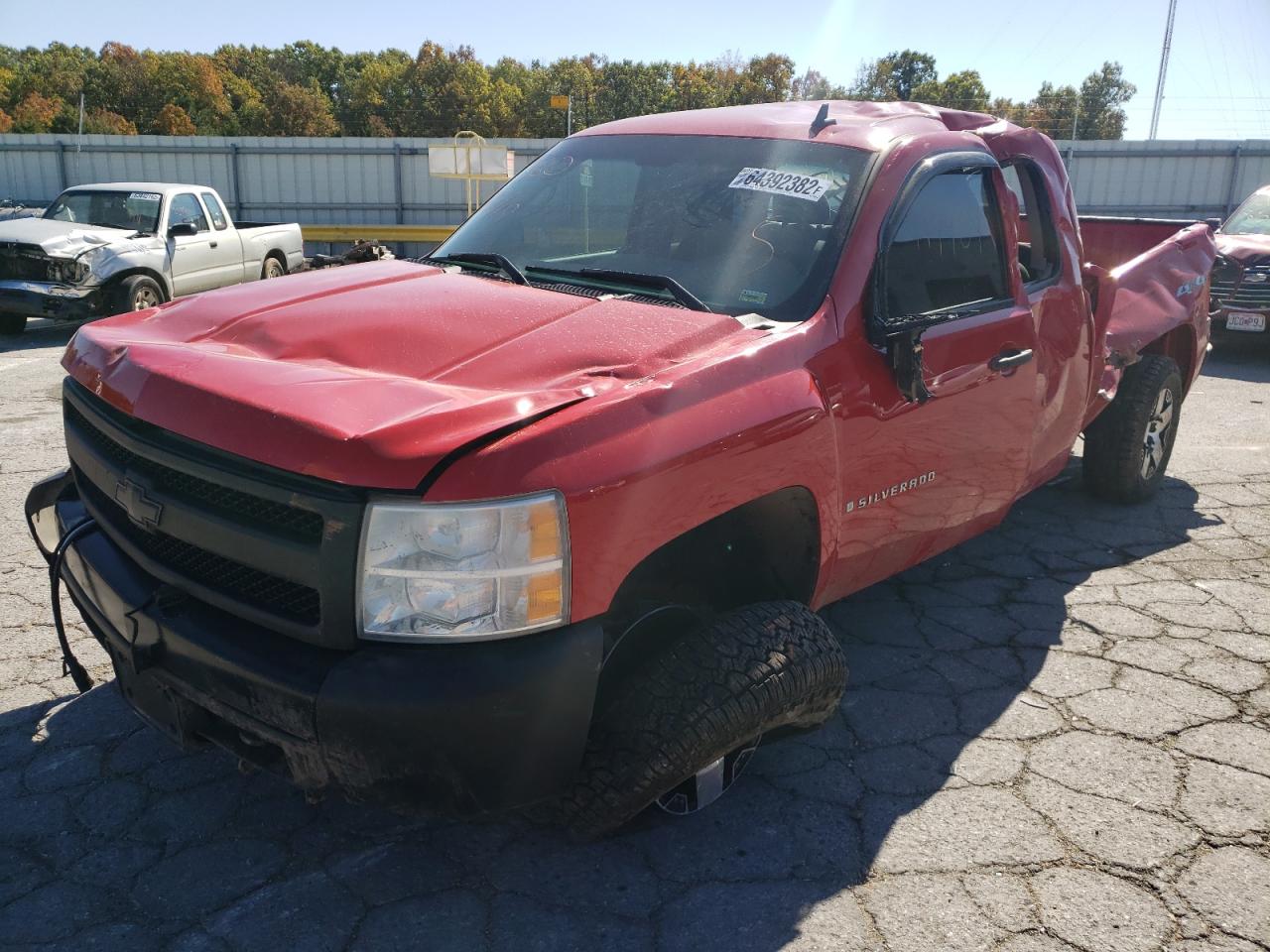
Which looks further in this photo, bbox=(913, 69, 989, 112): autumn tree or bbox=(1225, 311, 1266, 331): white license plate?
bbox=(913, 69, 989, 112): autumn tree

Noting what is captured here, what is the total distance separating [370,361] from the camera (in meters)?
2.57

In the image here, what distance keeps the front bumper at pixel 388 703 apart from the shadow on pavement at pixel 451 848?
1.36 feet

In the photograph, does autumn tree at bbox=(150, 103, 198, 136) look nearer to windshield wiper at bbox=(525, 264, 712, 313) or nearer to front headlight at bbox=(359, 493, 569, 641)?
windshield wiper at bbox=(525, 264, 712, 313)

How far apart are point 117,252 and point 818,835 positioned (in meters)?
10.5

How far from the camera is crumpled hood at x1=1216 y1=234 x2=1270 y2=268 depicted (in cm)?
1041

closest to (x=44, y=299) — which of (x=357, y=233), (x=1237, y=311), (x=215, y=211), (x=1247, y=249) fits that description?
(x=215, y=211)

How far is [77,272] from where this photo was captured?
412 inches

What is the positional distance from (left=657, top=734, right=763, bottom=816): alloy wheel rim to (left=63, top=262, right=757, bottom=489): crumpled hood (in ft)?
3.34

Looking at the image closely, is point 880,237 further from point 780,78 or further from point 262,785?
point 780,78

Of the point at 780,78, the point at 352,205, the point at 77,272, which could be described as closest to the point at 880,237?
the point at 77,272

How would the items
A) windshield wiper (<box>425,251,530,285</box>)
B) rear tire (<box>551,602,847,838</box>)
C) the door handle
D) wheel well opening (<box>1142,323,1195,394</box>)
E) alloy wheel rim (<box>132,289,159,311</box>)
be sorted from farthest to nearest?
alloy wheel rim (<box>132,289,159,311</box>) < wheel well opening (<box>1142,323,1195,394</box>) < the door handle < windshield wiper (<box>425,251,530,285</box>) < rear tire (<box>551,602,847,838</box>)

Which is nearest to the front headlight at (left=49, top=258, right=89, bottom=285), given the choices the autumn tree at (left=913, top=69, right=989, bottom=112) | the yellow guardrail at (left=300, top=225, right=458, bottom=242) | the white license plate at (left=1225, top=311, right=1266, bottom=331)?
the yellow guardrail at (left=300, top=225, right=458, bottom=242)

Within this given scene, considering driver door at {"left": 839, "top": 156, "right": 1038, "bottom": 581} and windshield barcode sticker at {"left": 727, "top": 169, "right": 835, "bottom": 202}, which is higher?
windshield barcode sticker at {"left": 727, "top": 169, "right": 835, "bottom": 202}

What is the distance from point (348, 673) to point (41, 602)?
2.64m
